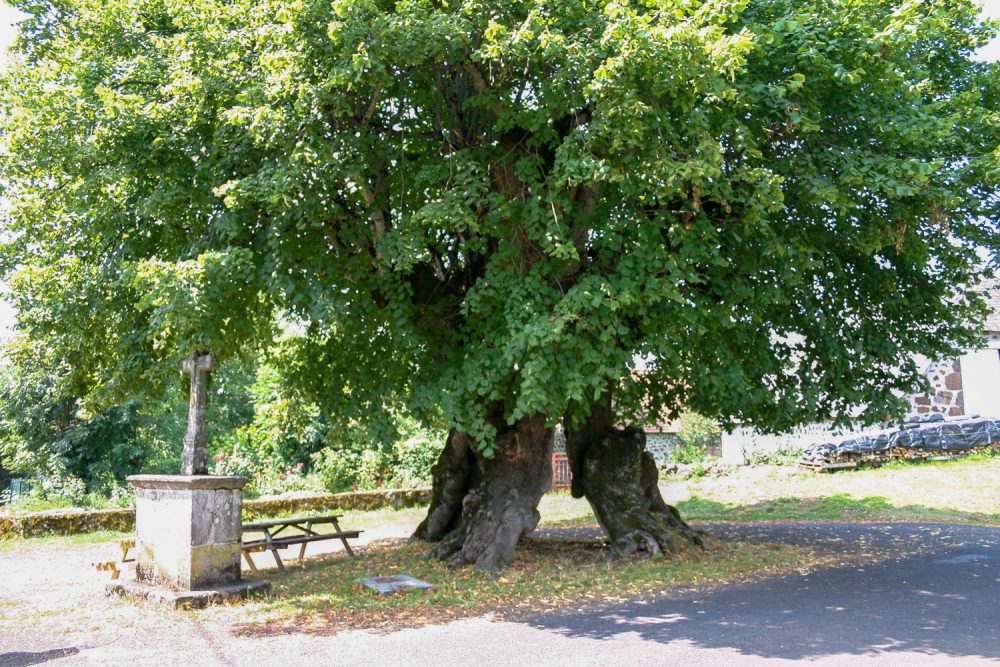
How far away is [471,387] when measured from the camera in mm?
8516

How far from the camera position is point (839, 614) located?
7.26 meters

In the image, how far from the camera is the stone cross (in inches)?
341

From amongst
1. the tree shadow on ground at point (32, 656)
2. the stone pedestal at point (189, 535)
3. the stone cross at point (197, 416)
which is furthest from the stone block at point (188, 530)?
the tree shadow on ground at point (32, 656)

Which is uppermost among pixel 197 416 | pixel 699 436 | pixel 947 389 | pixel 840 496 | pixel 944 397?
pixel 947 389

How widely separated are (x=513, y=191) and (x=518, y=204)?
851 mm

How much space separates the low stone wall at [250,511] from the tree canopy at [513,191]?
5.41m

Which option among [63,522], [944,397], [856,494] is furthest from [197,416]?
[944,397]

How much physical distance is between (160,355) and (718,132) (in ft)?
26.6

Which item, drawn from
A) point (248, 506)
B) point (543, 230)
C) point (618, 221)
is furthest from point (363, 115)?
point (248, 506)

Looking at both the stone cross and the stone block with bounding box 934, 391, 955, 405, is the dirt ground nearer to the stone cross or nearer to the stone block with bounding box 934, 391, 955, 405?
the stone cross

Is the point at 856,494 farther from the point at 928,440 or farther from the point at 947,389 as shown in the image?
the point at 947,389

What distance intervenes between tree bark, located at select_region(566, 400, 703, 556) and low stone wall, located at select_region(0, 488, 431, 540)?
8.70m

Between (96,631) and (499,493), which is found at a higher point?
(499,493)

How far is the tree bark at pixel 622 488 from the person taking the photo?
10422mm
